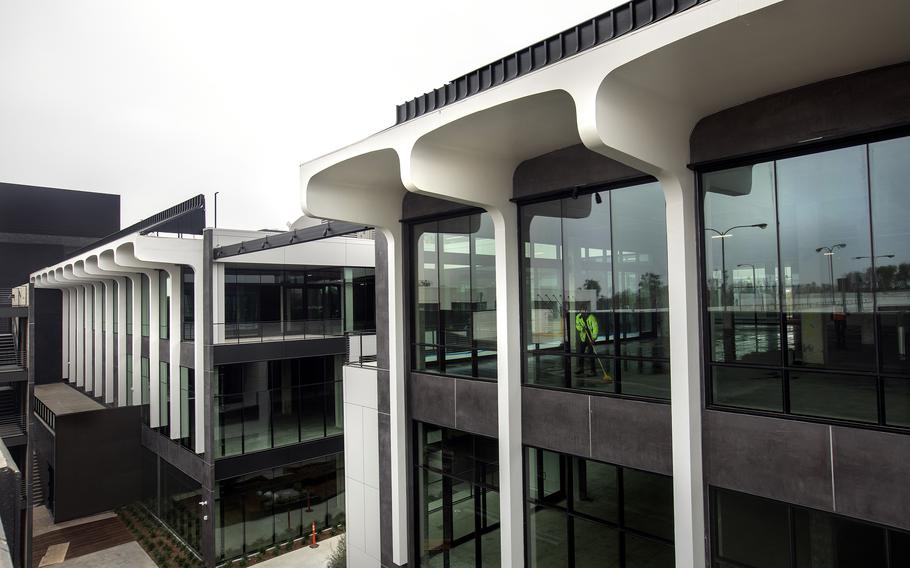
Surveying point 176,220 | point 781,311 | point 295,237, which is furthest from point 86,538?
point 781,311

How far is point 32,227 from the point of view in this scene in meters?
42.1

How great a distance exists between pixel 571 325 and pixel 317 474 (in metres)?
18.6

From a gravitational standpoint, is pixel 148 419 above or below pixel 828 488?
below

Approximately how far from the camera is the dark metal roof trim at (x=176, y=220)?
2069cm

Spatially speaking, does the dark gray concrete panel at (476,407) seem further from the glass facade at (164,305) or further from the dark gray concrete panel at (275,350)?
the glass facade at (164,305)

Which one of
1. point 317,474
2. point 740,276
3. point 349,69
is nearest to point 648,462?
point 740,276

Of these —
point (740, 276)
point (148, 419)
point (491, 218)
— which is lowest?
point (148, 419)

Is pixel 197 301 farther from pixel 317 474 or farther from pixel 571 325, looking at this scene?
pixel 571 325

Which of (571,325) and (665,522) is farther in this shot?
(571,325)

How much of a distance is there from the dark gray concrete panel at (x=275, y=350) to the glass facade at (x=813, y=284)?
1900 cm

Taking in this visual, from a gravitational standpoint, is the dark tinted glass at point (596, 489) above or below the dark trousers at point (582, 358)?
below

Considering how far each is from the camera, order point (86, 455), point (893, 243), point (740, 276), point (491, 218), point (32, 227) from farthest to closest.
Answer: point (32, 227)
point (86, 455)
point (491, 218)
point (740, 276)
point (893, 243)

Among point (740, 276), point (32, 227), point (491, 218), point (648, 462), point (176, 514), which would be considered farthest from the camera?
point (32, 227)

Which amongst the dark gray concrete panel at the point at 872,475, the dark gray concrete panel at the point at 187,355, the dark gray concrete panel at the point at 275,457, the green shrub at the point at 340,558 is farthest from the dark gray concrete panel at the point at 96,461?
the dark gray concrete panel at the point at 872,475
